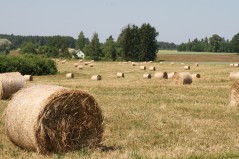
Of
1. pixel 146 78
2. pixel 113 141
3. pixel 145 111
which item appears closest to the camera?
pixel 113 141

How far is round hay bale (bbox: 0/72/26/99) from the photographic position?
74.7ft

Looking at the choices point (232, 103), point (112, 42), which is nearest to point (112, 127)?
point (232, 103)

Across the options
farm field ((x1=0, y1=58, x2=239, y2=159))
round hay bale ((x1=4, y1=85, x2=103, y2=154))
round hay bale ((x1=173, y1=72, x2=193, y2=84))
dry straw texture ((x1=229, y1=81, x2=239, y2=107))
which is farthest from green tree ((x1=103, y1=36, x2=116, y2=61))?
round hay bale ((x1=4, y1=85, x2=103, y2=154))

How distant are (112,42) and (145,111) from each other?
117293 millimetres

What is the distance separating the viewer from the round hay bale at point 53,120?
10.9 meters

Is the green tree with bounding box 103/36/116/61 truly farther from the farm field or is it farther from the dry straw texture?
the dry straw texture

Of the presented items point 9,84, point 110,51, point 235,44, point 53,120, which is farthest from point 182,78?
point 235,44

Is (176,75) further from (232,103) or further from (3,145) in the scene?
(3,145)

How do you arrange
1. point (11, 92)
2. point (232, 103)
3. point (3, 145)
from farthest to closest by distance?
1. point (11, 92)
2. point (232, 103)
3. point (3, 145)

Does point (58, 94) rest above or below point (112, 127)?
above

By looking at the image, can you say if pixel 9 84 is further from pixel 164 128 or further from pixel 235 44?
pixel 235 44

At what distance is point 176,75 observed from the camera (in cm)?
3338

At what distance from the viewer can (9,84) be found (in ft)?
75.7

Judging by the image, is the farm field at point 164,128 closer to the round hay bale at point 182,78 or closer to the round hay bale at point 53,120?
the round hay bale at point 53,120
